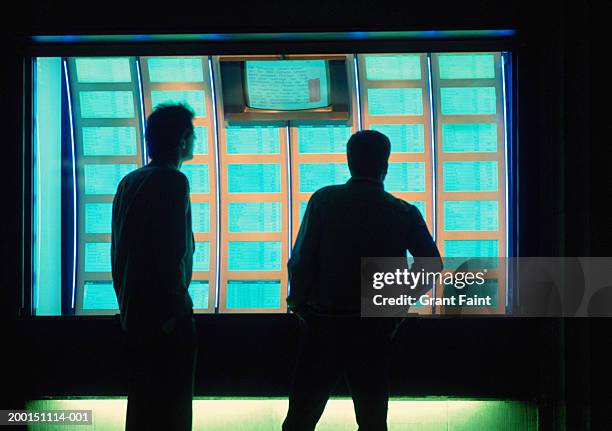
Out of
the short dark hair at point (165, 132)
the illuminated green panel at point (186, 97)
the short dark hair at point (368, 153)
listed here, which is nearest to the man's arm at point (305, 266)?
the short dark hair at point (368, 153)

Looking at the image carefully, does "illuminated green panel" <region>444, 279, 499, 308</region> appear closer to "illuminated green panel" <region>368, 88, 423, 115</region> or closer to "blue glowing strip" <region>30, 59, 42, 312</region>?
"illuminated green panel" <region>368, 88, 423, 115</region>

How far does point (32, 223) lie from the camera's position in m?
3.79

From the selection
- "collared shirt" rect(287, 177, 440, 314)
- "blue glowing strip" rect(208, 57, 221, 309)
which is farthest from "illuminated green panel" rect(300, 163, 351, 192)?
"collared shirt" rect(287, 177, 440, 314)

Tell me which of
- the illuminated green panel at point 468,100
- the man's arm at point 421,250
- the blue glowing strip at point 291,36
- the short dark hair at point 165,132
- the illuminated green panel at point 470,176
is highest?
the blue glowing strip at point 291,36

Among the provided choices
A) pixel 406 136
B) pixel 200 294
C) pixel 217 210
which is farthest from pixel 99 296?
pixel 406 136

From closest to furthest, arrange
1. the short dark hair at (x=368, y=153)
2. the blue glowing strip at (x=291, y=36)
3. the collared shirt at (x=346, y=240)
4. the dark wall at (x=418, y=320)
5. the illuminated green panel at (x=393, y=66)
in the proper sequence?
the collared shirt at (x=346, y=240) < the short dark hair at (x=368, y=153) < the dark wall at (x=418, y=320) < the blue glowing strip at (x=291, y=36) < the illuminated green panel at (x=393, y=66)

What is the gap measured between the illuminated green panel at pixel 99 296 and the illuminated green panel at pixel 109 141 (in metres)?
0.82

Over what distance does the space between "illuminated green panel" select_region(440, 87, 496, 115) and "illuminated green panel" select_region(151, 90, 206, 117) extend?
149 cm

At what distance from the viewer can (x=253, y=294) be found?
3.98 metres

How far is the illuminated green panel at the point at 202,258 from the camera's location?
4.02m

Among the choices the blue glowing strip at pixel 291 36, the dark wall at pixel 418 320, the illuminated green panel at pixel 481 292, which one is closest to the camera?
the dark wall at pixel 418 320

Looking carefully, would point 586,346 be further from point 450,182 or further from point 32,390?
point 32,390

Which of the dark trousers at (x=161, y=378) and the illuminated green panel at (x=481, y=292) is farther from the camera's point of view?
the illuminated green panel at (x=481, y=292)

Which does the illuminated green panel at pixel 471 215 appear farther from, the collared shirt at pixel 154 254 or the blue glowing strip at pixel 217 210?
the collared shirt at pixel 154 254
